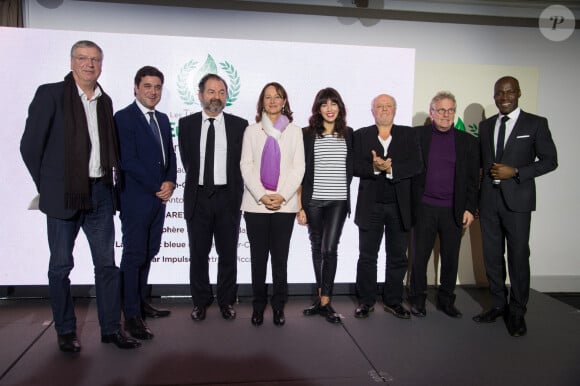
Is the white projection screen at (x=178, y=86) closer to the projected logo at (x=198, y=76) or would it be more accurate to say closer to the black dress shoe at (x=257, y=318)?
the projected logo at (x=198, y=76)

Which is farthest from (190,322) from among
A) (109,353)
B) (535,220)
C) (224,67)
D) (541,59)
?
(541,59)

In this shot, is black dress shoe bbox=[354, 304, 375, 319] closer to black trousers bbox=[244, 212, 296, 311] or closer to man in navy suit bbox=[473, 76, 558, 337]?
black trousers bbox=[244, 212, 296, 311]

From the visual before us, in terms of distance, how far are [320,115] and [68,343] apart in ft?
7.55

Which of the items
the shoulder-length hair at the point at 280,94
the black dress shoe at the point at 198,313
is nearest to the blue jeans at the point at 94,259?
the black dress shoe at the point at 198,313

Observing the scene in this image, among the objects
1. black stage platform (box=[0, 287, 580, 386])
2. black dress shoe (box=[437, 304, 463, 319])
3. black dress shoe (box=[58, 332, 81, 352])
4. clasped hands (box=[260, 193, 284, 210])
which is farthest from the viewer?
black dress shoe (box=[437, 304, 463, 319])

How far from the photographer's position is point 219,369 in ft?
8.56

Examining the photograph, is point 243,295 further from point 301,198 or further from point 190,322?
point 301,198

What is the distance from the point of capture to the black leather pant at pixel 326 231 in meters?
3.28

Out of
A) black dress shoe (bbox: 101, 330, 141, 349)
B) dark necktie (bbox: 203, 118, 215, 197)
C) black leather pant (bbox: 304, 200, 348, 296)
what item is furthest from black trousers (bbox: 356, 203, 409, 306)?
black dress shoe (bbox: 101, 330, 141, 349)

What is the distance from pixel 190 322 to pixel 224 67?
2.08 m

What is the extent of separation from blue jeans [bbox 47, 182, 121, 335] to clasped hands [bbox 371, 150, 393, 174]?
1.85 metres

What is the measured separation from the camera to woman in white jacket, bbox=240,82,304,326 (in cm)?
315

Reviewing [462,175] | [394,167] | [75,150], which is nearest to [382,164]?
[394,167]

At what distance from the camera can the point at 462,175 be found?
3.35m
